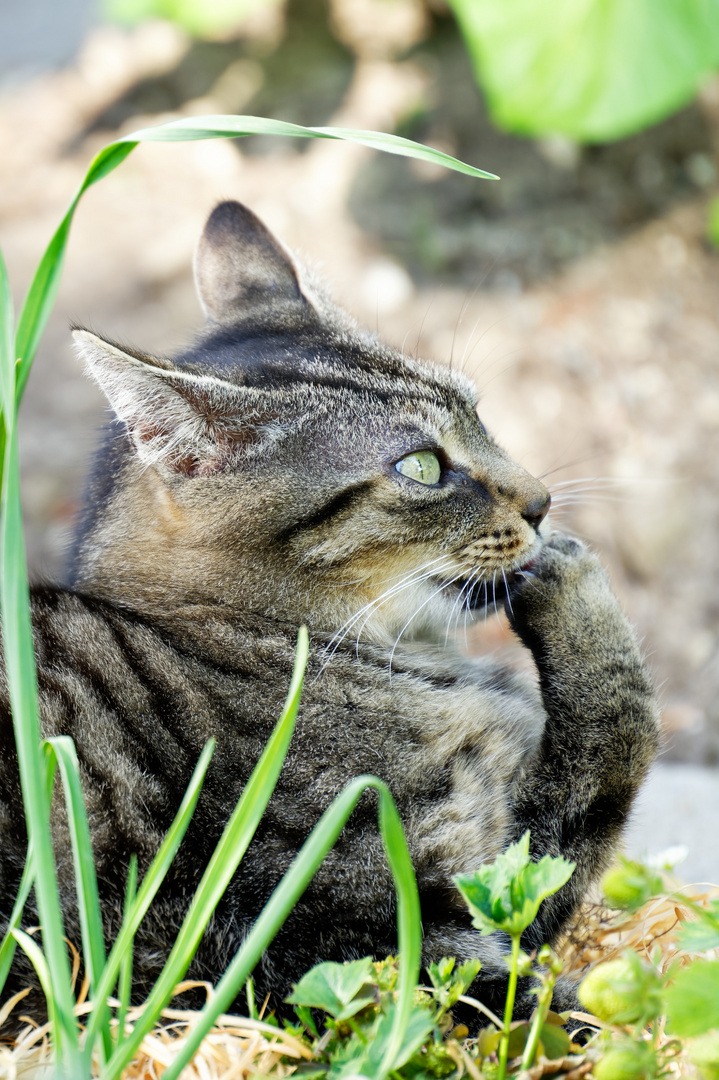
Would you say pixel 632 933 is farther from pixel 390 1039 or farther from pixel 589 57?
pixel 589 57

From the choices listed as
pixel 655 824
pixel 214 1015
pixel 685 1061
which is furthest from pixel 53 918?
pixel 655 824

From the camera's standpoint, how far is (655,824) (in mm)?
2324

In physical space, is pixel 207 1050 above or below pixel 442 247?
below

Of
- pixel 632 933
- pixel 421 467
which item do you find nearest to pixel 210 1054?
pixel 632 933

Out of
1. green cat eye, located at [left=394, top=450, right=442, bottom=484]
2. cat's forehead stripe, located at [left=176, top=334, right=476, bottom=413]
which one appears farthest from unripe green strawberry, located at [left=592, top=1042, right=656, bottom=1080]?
cat's forehead stripe, located at [left=176, top=334, right=476, bottom=413]

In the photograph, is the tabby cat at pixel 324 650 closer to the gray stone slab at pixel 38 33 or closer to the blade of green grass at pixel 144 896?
the blade of green grass at pixel 144 896

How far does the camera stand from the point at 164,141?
107 centimetres

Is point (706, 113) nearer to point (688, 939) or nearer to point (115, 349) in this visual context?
point (115, 349)

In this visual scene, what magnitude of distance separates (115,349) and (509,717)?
0.90 metres

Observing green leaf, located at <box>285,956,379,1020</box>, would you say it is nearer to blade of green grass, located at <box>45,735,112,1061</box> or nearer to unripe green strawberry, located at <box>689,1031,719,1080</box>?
blade of green grass, located at <box>45,735,112,1061</box>

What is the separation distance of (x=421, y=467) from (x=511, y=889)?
84 cm

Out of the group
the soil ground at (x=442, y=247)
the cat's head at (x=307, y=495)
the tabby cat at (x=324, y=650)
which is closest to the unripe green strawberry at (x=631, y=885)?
the tabby cat at (x=324, y=650)

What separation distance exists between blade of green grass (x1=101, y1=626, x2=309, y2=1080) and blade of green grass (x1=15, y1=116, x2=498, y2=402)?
1.79ft

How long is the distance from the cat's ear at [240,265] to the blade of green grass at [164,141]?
0.81 m
